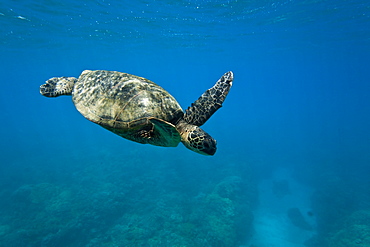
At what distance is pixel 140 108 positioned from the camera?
4105 mm

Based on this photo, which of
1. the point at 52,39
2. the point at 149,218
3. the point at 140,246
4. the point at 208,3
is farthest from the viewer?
the point at 52,39

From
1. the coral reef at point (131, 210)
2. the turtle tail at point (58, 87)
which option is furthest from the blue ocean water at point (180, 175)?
the turtle tail at point (58, 87)

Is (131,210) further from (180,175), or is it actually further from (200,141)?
(200,141)

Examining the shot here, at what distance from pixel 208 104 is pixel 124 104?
5.78 feet

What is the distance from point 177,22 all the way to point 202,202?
1837cm

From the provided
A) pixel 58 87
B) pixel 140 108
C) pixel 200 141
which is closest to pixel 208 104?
pixel 200 141

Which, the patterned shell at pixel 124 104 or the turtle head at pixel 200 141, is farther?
the patterned shell at pixel 124 104

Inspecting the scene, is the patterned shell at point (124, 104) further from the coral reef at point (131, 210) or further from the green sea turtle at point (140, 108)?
the coral reef at point (131, 210)

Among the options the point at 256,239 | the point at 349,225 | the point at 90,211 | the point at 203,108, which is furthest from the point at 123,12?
the point at 349,225

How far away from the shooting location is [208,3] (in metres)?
17.4

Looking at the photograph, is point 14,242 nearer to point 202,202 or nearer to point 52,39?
point 202,202

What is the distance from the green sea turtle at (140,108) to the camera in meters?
4.02

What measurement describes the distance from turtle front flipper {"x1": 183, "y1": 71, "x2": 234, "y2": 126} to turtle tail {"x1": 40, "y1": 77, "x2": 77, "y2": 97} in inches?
145

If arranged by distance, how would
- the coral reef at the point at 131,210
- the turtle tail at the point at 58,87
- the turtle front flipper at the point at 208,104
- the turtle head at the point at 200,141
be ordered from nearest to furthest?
the turtle head at the point at 200,141, the turtle front flipper at the point at 208,104, the turtle tail at the point at 58,87, the coral reef at the point at 131,210
